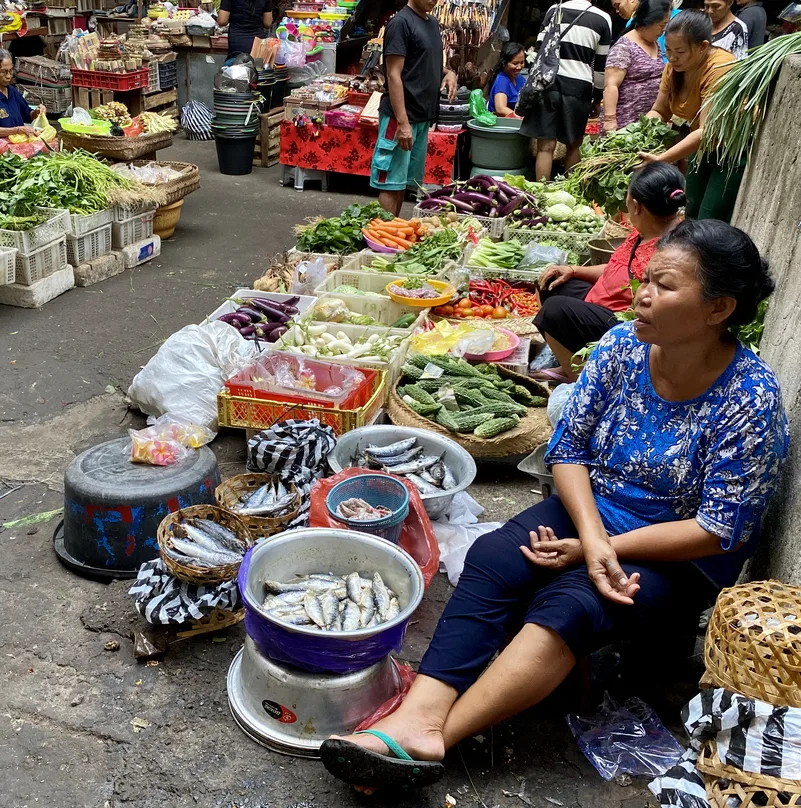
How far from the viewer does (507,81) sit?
9500 mm

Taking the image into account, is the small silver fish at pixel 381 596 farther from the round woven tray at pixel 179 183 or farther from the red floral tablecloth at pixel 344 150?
the red floral tablecloth at pixel 344 150

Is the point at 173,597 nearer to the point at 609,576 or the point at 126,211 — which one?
the point at 609,576

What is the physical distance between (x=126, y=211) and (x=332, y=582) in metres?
4.68

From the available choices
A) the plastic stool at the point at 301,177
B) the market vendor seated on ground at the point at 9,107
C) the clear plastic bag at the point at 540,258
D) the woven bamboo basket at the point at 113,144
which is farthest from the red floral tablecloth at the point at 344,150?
the clear plastic bag at the point at 540,258

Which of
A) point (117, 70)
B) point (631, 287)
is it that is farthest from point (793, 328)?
point (117, 70)

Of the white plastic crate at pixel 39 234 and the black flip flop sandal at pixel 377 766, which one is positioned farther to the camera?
the white plastic crate at pixel 39 234

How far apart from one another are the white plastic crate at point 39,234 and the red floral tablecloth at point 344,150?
3633 mm

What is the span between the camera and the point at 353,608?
2.66 m

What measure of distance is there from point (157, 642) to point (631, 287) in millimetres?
2673

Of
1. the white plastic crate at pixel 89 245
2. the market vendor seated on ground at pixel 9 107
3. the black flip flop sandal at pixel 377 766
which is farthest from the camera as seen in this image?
the market vendor seated on ground at pixel 9 107

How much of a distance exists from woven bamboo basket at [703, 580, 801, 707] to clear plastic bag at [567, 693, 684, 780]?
72cm

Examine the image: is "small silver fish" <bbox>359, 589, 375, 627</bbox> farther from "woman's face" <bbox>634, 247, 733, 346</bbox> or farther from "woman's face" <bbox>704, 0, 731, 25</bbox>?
"woman's face" <bbox>704, 0, 731, 25</bbox>

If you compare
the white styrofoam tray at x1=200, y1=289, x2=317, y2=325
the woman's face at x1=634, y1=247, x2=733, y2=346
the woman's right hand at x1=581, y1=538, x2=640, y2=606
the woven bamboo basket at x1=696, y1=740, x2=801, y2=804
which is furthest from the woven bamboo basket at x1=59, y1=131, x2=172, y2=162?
the woven bamboo basket at x1=696, y1=740, x2=801, y2=804

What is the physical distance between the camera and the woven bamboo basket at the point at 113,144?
6.95m
